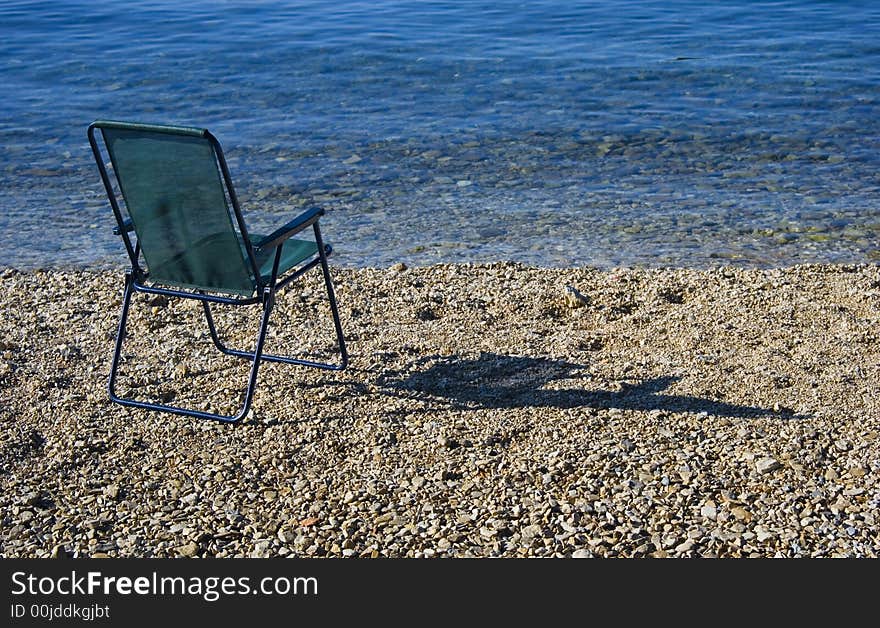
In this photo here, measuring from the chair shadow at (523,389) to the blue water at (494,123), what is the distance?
9.20 feet

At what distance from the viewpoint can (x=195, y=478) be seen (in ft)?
13.1

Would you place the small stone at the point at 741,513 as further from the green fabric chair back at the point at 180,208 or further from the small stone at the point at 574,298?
the small stone at the point at 574,298

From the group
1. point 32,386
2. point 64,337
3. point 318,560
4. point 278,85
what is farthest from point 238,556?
point 278,85

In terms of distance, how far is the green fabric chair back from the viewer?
4.19 metres

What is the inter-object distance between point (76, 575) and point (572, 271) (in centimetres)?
399

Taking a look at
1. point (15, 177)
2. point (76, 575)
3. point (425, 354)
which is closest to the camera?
point (76, 575)

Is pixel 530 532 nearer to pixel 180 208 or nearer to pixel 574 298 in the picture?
pixel 180 208

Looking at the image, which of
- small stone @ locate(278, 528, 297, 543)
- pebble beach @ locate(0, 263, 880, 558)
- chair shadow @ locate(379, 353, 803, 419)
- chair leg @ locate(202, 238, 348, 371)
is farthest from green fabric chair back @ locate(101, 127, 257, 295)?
small stone @ locate(278, 528, 297, 543)

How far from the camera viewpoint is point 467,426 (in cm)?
434

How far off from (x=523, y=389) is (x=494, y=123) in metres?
7.75

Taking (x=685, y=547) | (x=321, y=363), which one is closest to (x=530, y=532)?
(x=685, y=547)

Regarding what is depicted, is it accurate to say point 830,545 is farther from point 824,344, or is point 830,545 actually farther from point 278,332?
point 278,332

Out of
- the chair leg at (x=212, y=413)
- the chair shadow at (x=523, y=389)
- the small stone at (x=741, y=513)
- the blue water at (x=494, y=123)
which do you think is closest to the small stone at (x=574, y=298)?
the chair shadow at (x=523, y=389)

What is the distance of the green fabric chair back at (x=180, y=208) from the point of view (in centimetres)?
419
